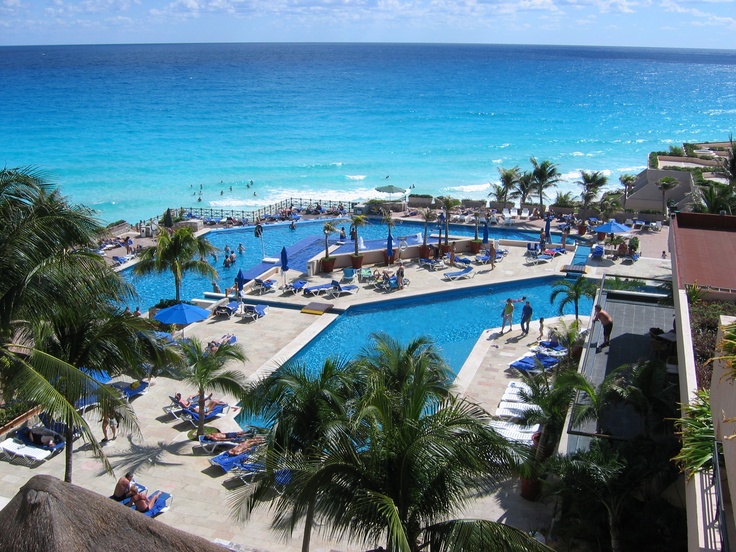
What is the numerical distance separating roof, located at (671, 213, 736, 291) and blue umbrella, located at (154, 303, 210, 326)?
12029 mm

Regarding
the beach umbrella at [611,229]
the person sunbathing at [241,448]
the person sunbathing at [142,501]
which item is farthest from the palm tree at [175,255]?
the beach umbrella at [611,229]

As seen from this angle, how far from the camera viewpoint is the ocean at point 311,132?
54.6 meters

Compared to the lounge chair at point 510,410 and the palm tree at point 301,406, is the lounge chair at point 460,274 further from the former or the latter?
the palm tree at point 301,406

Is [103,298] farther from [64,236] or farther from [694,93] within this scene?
[694,93]

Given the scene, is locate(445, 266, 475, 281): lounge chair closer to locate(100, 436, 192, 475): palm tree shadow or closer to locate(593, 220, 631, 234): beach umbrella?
locate(593, 220, 631, 234): beach umbrella

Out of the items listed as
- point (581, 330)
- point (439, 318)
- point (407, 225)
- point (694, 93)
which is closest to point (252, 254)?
point (407, 225)

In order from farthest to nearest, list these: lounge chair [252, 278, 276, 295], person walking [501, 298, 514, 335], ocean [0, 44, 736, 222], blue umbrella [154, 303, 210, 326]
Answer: ocean [0, 44, 736, 222]
lounge chair [252, 278, 276, 295]
person walking [501, 298, 514, 335]
blue umbrella [154, 303, 210, 326]

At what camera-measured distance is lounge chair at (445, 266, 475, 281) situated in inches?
984

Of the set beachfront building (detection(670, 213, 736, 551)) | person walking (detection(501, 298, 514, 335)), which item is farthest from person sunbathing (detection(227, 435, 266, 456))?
person walking (detection(501, 298, 514, 335))

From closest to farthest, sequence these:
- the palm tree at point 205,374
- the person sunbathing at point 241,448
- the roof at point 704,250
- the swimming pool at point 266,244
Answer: the roof at point 704,250 < the person sunbathing at point 241,448 < the palm tree at point 205,374 < the swimming pool at point 266,244

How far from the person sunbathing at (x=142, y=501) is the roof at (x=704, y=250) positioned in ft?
31.2

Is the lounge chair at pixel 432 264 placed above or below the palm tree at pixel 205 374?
above

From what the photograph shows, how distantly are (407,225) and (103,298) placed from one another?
84.1 feet

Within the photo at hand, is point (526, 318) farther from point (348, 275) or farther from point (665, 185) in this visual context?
point (665, 185)
